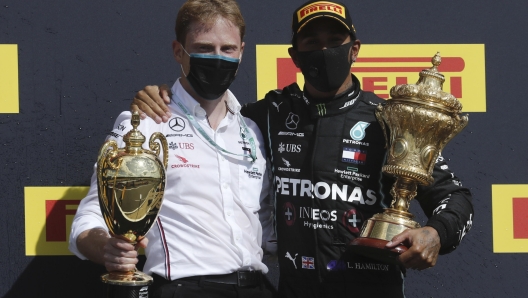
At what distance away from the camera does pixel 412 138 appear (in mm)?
2625

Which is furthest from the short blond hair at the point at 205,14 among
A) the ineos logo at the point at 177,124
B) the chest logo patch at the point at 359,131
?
the chest logo patch at the point at 359,131

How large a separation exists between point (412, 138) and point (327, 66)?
37cm

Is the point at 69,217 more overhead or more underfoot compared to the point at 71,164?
more underfoot

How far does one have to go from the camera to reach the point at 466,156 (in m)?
3.44

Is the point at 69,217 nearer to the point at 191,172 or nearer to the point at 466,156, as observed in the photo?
the point at 191,172

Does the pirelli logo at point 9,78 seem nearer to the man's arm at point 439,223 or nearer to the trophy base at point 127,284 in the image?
the trophy base at point 127,284

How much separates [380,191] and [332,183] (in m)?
0.16

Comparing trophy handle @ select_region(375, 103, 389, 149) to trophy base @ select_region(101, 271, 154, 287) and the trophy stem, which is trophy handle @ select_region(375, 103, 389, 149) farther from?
trophy base @ select_region(101, 271, 154, 287)

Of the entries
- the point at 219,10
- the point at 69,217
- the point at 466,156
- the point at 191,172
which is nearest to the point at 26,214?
the point at 69,217

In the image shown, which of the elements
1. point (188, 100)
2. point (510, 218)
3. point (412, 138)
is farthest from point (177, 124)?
point (510, 218)

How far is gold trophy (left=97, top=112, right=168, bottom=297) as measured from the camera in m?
2.31

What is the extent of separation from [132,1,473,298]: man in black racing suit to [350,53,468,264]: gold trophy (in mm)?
107

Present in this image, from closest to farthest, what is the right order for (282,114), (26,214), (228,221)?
(228,221) < (282,114) < (26,214)

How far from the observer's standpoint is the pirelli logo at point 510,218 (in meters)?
3.41
